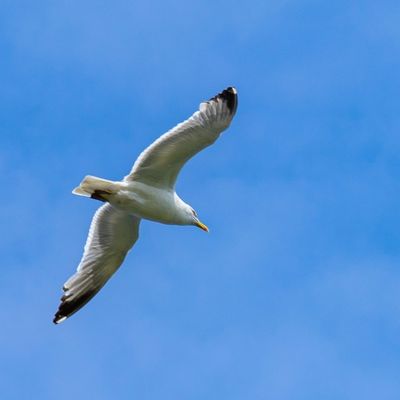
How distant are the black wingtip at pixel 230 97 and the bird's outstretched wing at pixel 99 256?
291 centimetres

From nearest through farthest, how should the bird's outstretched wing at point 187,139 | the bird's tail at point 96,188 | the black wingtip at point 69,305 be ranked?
the bird's outstretched wing at point 187,139
the bird's tail at point 96,188
the black wingtip at point 69,305

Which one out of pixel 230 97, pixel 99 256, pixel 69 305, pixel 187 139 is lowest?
pixel 69 305

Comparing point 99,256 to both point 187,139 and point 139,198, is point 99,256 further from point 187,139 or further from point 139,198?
point 187,139

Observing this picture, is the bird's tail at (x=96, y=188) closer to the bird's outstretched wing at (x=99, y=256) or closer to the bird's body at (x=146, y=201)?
the bird's body at (x=146, y=201)

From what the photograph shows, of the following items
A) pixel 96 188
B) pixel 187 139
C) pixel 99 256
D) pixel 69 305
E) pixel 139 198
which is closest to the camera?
pixel 187 139

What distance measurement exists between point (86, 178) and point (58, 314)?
9.40ft

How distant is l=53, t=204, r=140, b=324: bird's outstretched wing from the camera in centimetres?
2058

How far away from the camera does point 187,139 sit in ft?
61.5

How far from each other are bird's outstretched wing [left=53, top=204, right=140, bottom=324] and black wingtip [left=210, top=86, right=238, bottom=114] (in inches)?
114

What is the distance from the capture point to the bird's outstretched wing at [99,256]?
67.5 ft

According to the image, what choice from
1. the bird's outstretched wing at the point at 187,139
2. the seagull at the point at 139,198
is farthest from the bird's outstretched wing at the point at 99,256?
the bird's outstretched wing at the point at 187,139

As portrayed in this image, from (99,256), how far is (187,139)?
325cm

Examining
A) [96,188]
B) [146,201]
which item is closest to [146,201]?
[146,201]

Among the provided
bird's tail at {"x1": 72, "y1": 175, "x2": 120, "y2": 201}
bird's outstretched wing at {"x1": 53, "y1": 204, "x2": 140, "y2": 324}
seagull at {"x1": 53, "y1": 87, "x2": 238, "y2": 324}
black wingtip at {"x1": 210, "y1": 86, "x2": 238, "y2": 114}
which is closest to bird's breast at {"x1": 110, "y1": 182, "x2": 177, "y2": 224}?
seagull at {"x1": 53, "y1": 87, "x2": 238, "y2": 324}
